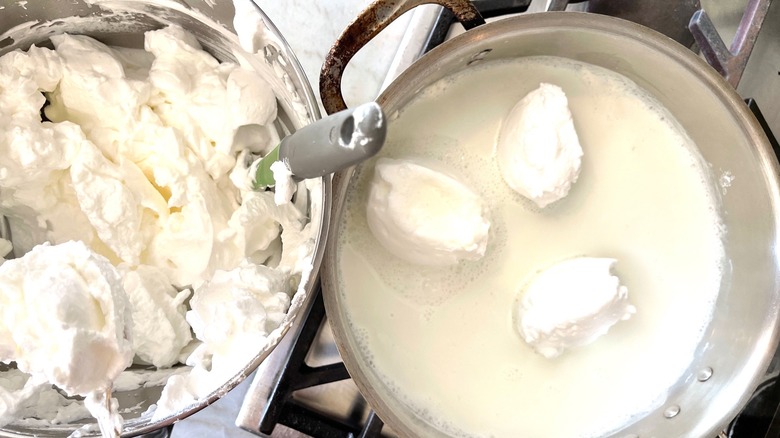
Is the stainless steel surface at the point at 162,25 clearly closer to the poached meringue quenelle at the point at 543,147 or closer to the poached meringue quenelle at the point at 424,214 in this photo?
the poached meringue quenelle at the point at 424,214

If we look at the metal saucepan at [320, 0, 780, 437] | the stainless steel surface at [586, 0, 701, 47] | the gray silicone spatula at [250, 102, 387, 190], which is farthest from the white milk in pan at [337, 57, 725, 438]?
the gray silicone spatula at [250, 102, 387, 190]

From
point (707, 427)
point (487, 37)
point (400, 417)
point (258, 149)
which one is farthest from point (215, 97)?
point (707, 427)

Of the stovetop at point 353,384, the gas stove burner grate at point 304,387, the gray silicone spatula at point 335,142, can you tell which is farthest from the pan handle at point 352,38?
the gas stove burner grate at point 304,387

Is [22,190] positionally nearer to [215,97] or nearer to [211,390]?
[215,97]

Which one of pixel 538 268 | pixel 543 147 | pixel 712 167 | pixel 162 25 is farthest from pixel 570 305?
pixel 162 25

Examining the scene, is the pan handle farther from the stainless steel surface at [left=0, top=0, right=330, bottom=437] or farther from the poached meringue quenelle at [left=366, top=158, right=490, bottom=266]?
the poached meringue quenelle at [left=366, top=158, right=490, bottom=266]

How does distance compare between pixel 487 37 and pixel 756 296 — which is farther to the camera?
pixel 756 296
